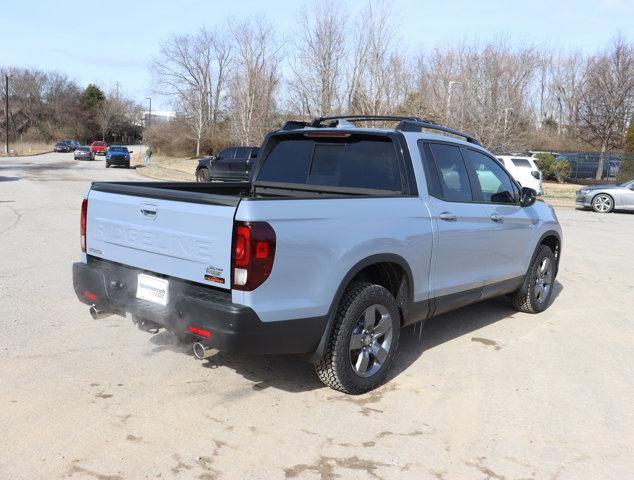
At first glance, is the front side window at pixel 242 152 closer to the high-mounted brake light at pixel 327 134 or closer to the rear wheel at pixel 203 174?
the rear wheel at pixel 203 174

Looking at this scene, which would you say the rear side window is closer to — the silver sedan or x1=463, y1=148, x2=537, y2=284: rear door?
x1=463, y1=148, x2=537, y2=284: rear door

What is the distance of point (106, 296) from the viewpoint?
418 centimetres

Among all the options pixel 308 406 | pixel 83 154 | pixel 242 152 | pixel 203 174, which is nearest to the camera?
pixel 308 406

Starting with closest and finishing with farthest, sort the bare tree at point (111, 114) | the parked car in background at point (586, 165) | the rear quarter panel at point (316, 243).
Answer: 1. the rear quarter panel at point (316, 243)
2. the parked car in background at point (586, 165)
3. the bare tree at point (111, 114)

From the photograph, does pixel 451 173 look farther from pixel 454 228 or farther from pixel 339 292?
pixel 339 292

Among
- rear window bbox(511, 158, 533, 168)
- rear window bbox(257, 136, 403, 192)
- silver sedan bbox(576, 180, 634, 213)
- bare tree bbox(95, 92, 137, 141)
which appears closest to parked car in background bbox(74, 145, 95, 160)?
bare tree bbox(95, 92, 137, 141)

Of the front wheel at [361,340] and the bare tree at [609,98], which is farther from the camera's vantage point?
the bare tree at [609,98]

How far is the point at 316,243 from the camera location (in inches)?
143

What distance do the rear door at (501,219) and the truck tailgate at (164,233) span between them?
2.74 metres

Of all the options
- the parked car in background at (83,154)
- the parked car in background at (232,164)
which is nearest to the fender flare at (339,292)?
the parked car in background at (232,164)

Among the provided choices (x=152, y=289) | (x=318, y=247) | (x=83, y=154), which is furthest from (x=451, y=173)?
(x=83, y=154)

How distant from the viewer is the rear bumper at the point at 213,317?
343 centimetres

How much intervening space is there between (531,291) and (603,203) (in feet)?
52.5

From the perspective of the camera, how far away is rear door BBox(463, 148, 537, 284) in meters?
5.39
